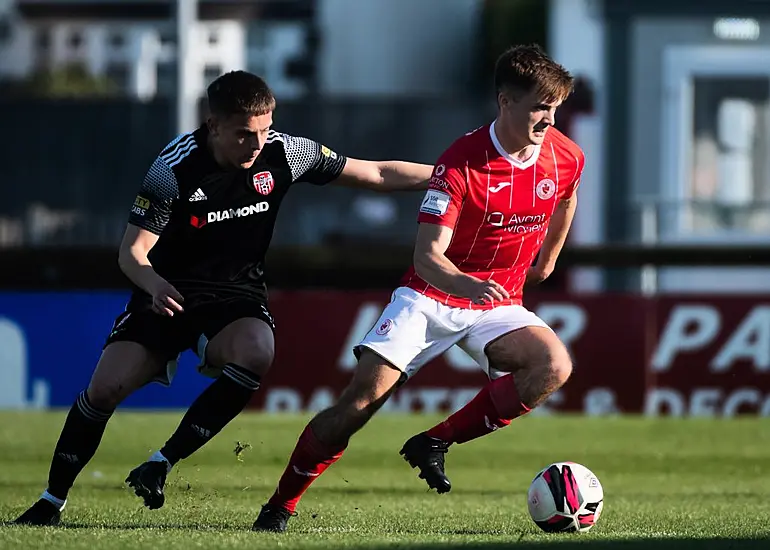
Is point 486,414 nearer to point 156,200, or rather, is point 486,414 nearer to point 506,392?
point 506,392

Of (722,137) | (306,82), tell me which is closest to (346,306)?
(722,137)

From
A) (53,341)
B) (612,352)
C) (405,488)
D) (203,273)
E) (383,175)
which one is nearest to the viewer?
(203,273)

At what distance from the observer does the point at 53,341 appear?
14000 millimetres

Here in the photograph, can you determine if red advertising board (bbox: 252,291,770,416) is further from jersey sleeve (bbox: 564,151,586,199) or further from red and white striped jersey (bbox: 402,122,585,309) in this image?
red and white striped jersey (bbox: 402,122,585,309)

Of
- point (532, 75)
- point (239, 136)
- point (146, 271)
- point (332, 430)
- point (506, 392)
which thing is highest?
point (532, 75)

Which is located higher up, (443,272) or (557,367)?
(443,272)

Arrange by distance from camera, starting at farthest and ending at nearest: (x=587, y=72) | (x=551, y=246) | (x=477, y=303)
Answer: (x=587, y=72) → (x=551, y=246) → (x=477, y=303)

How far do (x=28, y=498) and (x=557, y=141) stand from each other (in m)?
3.49

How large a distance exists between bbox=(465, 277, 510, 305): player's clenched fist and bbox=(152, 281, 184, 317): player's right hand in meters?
1.22

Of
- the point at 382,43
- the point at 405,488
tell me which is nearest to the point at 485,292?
the point at 405,488

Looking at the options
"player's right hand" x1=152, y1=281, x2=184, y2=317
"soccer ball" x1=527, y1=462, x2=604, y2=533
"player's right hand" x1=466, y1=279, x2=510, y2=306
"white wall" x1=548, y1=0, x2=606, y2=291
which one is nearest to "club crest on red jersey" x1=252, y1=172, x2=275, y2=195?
"player's right hand" x1=152, y1=281, x2=184, y2=317

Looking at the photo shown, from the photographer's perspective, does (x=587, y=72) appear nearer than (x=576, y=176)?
No

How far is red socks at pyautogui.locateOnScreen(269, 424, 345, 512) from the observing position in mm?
6797

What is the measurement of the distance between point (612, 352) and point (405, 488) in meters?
4.92
